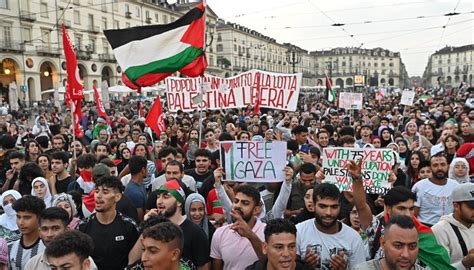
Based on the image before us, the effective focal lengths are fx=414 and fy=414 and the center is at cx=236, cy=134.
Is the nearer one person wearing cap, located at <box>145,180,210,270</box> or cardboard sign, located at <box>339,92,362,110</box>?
person wearing cap, located at <box>145,180,210,270</box>

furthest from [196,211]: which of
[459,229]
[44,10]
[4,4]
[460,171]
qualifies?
[44,10]

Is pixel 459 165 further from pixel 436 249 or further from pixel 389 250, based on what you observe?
pixel 389 250

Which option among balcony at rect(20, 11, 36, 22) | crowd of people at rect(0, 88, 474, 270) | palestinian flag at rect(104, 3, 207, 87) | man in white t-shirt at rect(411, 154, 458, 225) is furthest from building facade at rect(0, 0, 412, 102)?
man in white t-shirt at rect(411, 154, 458, 225)

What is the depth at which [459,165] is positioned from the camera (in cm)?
538

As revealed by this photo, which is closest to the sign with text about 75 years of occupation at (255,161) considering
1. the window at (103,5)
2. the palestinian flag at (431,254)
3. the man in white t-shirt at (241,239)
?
the man in white t-shirt at (241,239)

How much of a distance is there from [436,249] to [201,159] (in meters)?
3.81

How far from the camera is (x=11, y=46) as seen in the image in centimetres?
4369

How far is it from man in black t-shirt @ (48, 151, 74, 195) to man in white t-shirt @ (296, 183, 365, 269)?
3913 mm

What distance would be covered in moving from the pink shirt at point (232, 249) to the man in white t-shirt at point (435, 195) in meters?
2.38

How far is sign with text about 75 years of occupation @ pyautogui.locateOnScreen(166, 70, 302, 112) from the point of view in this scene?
11.0 meters

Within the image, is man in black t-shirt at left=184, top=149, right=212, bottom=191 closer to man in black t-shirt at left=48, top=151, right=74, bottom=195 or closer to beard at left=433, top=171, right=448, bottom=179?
man in black t-shirt at left=48, top=151, right=74, bottom=195

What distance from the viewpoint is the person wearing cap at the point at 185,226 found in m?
3.69

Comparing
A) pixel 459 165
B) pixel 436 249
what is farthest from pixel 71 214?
pixel 459 165

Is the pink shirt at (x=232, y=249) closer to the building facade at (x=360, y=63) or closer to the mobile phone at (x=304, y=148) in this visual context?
the mobile phone at (x=304, y=148)
